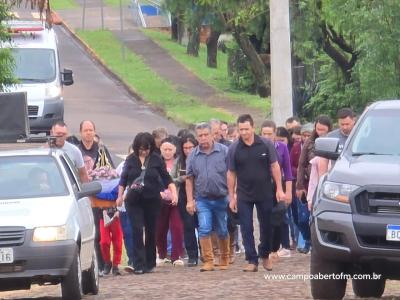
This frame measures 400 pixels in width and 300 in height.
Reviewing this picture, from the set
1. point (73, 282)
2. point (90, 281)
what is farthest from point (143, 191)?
point (73, 282)

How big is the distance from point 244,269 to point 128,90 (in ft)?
104

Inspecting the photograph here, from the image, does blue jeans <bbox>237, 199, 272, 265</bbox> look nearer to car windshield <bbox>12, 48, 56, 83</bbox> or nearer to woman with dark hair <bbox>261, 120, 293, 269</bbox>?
woman with dark hair <bbox>261, 120, 293, 269</bbox>

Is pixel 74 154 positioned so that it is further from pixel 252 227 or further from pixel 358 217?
pixel 358 217

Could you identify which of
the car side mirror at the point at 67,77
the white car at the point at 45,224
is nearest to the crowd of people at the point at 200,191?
the white car at the point at 45,224

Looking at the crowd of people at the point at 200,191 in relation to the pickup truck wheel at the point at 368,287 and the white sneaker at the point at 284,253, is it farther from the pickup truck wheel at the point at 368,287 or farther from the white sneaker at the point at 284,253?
the pickup truck wheel at the point at 368,287

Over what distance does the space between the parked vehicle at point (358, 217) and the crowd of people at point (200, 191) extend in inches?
117

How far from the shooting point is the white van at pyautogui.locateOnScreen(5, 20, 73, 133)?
33.5 m

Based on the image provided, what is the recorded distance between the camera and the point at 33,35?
109 ft

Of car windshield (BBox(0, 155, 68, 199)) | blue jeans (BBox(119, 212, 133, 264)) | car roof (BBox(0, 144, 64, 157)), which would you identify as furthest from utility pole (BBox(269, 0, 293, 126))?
car windshield (BBox(0, 155, 68, 199))

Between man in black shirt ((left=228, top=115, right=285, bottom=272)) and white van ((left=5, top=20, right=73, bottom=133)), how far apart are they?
1761cm

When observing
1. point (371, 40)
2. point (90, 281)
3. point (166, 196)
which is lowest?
point (90, 281)

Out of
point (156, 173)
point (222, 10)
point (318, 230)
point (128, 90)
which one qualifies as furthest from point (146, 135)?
point (128, 90)

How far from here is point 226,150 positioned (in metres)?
16.9

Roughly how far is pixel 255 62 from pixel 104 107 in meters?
5.77
